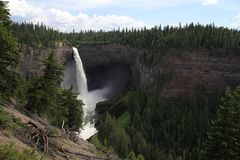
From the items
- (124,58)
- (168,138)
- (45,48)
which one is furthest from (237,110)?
(124,58)

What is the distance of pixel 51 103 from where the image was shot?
5162 cm

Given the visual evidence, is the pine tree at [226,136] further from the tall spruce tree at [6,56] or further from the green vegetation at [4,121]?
the green vegetation at [4,121]

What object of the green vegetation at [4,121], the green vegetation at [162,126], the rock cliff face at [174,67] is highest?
the green vegetation at [4,121]

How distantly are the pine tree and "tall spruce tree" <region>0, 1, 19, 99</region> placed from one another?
19.6 metres

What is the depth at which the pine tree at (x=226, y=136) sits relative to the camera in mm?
42812

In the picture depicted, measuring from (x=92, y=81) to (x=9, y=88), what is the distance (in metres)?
107

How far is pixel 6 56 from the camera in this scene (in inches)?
1454

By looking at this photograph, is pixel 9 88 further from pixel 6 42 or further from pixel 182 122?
pixel 182 122

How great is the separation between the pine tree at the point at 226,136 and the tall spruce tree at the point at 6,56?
1955 cm

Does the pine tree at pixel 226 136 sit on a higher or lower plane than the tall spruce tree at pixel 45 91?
lower

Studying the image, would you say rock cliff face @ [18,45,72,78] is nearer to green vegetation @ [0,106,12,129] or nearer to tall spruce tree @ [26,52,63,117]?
tall spruce tree @ [26,52,63,117]

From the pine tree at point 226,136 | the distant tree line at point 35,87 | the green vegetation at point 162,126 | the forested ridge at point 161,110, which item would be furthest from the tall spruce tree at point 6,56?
the green vegetation at point 162,126

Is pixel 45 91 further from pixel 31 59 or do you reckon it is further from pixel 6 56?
pixel 31 59

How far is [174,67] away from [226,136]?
80.3m
